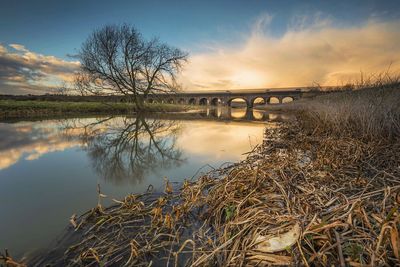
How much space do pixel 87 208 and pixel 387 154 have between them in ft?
13.6

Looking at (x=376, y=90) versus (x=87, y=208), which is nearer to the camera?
(x=87, y=208)

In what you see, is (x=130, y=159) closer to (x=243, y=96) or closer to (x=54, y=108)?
(x=54, y=108)

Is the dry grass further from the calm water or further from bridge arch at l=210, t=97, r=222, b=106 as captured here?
bridge arch at l=210, t=97, r=222, b=106

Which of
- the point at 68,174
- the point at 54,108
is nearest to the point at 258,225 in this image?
the point at 68,174

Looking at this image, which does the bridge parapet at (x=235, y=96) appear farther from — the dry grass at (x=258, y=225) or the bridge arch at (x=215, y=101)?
the dry grass at (x=258, y=225)

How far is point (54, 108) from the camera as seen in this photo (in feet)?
56.0

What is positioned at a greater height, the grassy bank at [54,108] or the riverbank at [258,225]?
the grassy bank at [54,108]

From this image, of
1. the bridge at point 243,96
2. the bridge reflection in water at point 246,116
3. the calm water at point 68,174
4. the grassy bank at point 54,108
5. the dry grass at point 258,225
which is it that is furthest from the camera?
the bridge at point 243,96

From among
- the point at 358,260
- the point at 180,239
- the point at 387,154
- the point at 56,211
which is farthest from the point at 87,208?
the point at 387,154

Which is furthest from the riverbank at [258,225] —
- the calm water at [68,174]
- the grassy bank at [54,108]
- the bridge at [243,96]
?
the bridge at [243,96]

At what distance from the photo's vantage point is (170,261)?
1412 millimetres

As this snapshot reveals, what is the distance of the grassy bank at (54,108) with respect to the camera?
48.5 feet

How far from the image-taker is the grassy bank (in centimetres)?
1477

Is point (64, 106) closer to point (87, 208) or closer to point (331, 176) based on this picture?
point (87, 208)
